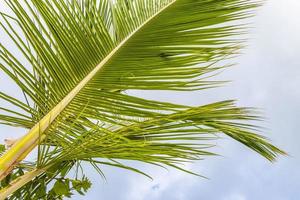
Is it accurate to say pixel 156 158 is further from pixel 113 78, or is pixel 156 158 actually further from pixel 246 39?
pixel 246 39

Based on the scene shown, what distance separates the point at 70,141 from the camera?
5.84 ft

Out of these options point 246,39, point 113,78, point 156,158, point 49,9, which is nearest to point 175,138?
point 156,158

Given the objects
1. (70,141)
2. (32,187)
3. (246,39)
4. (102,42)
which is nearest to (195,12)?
(246,39)

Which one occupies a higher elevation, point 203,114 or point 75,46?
point 75,46

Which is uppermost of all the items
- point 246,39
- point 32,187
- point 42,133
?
point 246,39

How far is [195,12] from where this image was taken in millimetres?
1863

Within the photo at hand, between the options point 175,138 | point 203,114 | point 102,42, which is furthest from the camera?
point 102,42

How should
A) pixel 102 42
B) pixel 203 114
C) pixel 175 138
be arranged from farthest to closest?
pixel 102 42 → pixel 203 114 → pixel 175 138

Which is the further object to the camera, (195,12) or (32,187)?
(32,187)

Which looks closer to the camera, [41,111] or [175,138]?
[175,138]

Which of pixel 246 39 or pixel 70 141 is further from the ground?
pixel 246 39

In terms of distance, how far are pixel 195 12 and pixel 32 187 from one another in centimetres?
89


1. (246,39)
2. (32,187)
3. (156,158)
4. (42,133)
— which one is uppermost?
(246,39)

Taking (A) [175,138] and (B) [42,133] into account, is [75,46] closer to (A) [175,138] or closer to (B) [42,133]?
(B) [42,133]
